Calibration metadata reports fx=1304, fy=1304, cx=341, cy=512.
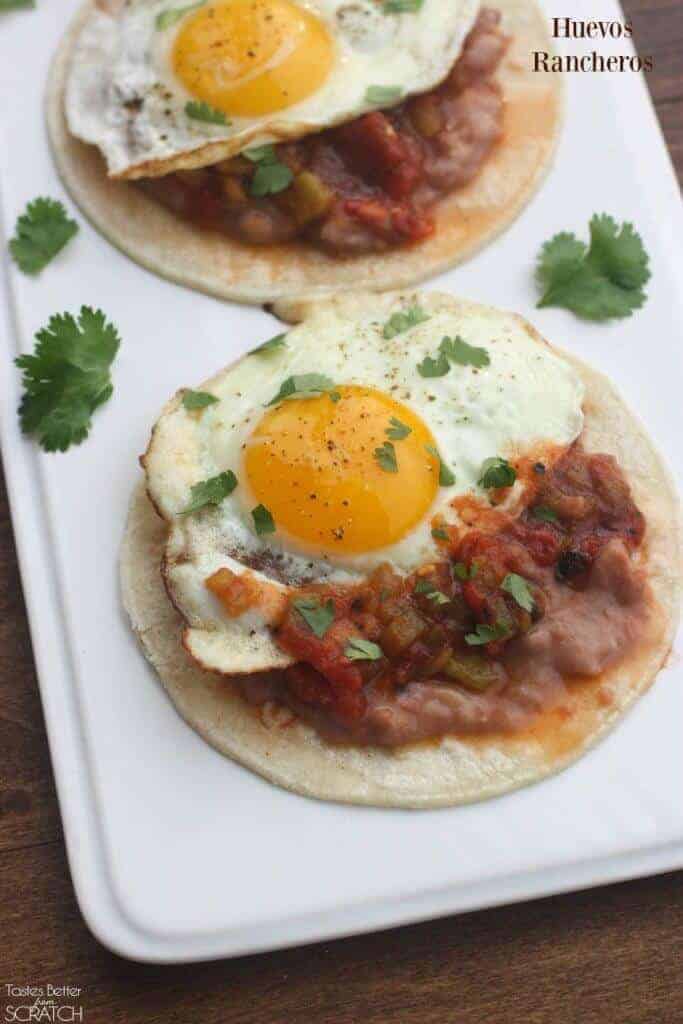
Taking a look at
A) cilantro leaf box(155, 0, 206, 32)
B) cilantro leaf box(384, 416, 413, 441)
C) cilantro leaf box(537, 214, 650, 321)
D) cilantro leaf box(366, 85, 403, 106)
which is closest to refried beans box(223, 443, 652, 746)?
cilantro leaf box(384, 416, 413, 441)

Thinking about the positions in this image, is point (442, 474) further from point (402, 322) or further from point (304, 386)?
point (402, 322)

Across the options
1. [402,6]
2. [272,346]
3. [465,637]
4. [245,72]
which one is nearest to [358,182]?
[245,72]

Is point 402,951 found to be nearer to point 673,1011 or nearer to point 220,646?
point 673,1011

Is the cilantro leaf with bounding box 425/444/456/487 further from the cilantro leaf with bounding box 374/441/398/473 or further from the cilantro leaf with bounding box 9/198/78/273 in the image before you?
the cilantro leaf with bounding box 9/198/78/273

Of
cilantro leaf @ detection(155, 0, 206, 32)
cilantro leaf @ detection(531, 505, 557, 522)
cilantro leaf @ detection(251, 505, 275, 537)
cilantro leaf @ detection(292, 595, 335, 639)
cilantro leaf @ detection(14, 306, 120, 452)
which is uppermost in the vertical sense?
cilantro leaf @ detection(155, 0, 206, 32)

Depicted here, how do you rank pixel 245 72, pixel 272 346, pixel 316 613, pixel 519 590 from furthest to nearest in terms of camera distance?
pixel 245 72 < pixel 272 346 < pixel 519 590 < pixel 316 613

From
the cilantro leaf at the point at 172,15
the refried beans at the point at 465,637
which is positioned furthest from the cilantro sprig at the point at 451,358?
the cilantro leaf at the point at 172,15
